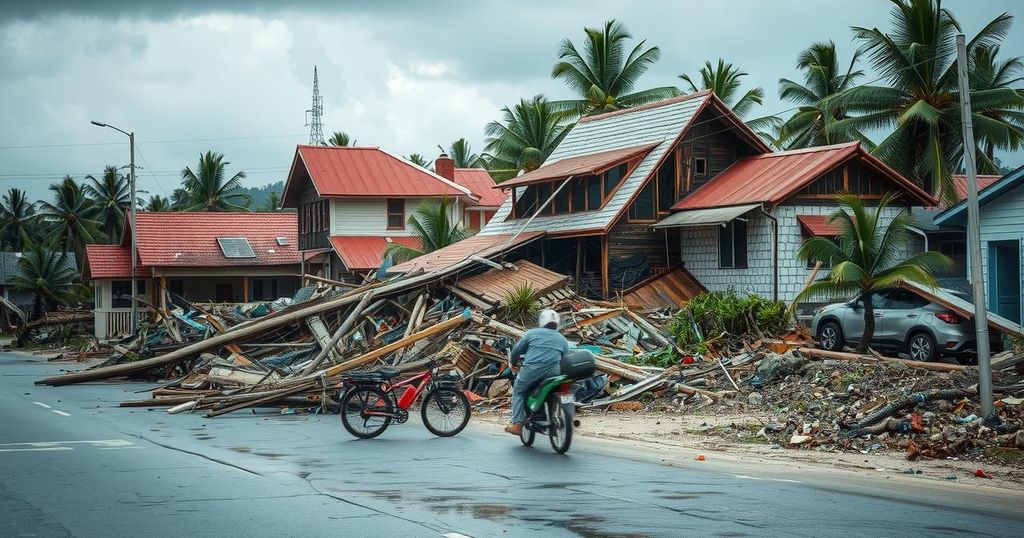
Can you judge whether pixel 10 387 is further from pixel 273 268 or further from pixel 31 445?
pixel 273 268

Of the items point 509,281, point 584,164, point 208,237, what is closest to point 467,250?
point 584,164

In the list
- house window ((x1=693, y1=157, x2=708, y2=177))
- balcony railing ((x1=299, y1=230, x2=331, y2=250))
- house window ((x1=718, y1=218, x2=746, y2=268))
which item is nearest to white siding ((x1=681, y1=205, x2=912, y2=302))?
house window ((x1=718, y1=218, x2=746, y2=268))

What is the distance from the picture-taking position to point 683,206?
1342 inches

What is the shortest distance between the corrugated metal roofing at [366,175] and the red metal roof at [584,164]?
13.6 metres

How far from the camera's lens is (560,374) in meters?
14.5

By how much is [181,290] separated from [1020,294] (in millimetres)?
44946

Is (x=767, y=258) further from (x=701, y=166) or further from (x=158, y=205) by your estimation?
(x=158, y=205)

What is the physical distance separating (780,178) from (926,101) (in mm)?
10752

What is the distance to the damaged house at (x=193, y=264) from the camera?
189ft

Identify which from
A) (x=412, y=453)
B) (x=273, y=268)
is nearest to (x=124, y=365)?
(x=412, y=453)

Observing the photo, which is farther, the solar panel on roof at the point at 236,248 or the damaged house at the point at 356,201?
the solar panel on roof at the point at 236,248

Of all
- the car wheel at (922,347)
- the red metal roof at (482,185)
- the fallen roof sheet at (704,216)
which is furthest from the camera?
the red metal roof at (482,185)

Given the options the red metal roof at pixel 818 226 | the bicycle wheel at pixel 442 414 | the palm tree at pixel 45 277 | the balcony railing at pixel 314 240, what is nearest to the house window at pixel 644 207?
the red metal roof at pixel 818 226

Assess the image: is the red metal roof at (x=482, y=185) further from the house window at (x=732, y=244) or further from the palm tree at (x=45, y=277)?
the house window at (x=732, y=244)
